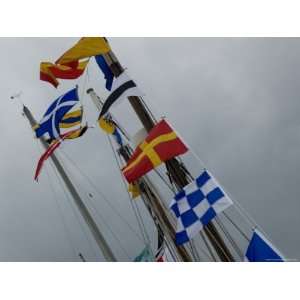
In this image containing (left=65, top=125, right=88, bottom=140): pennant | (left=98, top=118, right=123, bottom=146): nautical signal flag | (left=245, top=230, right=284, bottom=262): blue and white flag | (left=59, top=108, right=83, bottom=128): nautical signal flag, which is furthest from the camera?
(left=98, top=118, right=123, bottom=146): nautical signal flag

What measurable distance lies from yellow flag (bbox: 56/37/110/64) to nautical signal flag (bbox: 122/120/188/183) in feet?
7.45

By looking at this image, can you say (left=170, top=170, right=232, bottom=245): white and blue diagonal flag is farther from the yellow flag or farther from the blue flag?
the blue flag

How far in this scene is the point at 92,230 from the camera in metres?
12.1

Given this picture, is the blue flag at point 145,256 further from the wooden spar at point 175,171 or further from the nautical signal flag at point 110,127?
the wooden spar at point 175,171

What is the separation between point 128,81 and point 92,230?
5168 millimetres

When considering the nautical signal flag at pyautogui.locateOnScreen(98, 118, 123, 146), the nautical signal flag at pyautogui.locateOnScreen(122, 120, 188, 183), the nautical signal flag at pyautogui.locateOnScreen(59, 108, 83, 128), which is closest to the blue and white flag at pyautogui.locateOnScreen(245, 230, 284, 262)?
the nautical signal flag at pyautogui.locateOnScreen(122, 120, 188, 183)

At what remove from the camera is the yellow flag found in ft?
29.2

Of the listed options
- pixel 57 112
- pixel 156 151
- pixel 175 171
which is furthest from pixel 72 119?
pixel 156 151

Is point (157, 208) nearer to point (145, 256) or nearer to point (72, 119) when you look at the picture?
point (145, 256)

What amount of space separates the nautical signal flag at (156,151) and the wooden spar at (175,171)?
1.66m

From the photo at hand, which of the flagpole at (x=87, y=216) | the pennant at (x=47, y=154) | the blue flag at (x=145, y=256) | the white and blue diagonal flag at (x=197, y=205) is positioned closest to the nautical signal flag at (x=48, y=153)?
the pennant at (x=47, y=154)

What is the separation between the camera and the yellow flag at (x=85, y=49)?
889 centimetres
